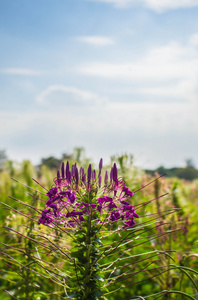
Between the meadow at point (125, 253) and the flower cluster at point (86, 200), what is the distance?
11 centimetres

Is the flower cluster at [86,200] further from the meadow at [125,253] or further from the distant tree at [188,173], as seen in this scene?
the distant tree at [188,173]

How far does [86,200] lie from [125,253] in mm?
3571

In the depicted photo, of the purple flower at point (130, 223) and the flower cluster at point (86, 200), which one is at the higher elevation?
the flower cluster at point (86, 200)

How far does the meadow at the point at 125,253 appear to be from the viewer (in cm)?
238

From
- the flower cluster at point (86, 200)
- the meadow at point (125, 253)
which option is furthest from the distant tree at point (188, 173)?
the flower cluster at point (86, 200)

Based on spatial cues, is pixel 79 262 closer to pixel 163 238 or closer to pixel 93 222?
pixel 93 222

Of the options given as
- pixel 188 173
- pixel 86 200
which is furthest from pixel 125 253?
pixel 188 173

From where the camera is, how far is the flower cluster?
2.36 meters

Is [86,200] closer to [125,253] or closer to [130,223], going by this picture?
[130,223]

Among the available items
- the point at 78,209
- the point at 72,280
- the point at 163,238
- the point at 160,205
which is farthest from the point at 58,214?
the point at 160,205

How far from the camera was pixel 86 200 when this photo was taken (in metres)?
2.51

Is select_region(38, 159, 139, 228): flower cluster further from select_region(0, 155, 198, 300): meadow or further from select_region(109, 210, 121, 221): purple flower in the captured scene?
select_region(0, 155, 198, 300): meadow

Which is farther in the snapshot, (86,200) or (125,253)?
(125,253)

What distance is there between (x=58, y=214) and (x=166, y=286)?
90.3 inches
